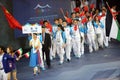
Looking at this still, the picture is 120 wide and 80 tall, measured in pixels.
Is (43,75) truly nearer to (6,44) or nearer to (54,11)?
(6,44)

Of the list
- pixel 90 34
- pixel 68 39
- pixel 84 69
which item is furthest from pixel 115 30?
pixel 90 34

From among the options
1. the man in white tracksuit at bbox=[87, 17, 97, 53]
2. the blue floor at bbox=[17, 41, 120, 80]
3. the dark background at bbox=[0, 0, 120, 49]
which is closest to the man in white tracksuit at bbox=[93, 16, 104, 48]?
the man in white tracksuit at bbox=[87, 17, 97, 53]

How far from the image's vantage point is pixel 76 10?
16.2 meters

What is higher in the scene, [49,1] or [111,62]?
[49,1]

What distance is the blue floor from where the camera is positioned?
11953 millimetres

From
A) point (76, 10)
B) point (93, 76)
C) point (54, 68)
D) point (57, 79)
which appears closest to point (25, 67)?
point (54, 68)

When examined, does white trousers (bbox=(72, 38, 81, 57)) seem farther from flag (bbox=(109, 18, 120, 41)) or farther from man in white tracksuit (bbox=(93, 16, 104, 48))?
flag (bbox=(109, 18, 120, 41))

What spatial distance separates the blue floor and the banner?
1809mm

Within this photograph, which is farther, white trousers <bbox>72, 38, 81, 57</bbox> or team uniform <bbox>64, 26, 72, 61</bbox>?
white trousers <bbox>72, 38, 81, 57</bbox>

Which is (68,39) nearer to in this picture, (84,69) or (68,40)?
(68,40)

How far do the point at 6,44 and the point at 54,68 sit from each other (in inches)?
110

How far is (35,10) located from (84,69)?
154 inches

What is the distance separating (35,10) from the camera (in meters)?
15.1

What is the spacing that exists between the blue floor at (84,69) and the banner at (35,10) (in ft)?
5.94
